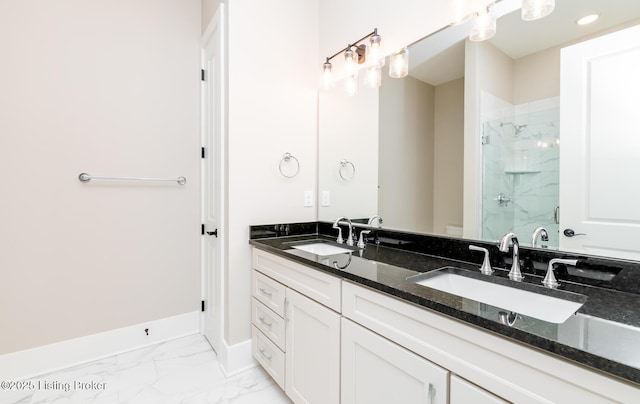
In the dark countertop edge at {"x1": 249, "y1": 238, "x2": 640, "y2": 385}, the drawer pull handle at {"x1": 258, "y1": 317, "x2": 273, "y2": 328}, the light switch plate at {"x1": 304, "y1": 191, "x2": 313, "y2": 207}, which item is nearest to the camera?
the dark countertop edge at {"x1": 249, "y1": 238, "x2": 640, "y2": 385}

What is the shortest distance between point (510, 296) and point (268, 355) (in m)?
1.31

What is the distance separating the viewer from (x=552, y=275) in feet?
3.29

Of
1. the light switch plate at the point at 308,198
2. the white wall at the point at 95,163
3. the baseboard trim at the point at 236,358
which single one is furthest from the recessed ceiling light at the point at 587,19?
the white wall at the point at 95,163

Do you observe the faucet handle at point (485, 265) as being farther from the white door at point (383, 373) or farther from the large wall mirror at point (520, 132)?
the white door at point (383, 373)

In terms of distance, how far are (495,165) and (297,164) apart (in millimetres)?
1288

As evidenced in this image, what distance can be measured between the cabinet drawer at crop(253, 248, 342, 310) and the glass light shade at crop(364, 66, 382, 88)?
3.97 ft

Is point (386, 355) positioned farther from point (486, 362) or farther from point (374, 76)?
point (374, 76)

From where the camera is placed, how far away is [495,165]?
130 centimetres

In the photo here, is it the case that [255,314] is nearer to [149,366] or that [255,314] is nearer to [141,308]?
[149,366]

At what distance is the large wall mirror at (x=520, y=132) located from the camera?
990 mm

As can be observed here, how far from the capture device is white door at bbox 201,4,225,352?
197cm

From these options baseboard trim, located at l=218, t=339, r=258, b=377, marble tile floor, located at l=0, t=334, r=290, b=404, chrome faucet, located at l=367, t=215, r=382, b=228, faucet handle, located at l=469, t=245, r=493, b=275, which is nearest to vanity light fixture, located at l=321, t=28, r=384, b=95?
chrome faucet, located at l=367, t=215, r=382, b=228

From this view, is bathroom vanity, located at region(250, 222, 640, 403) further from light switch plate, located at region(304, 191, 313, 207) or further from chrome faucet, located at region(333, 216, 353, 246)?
light switch plate, located at region(304, 191, 313, 207)

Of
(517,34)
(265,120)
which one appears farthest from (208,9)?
(517,34)
